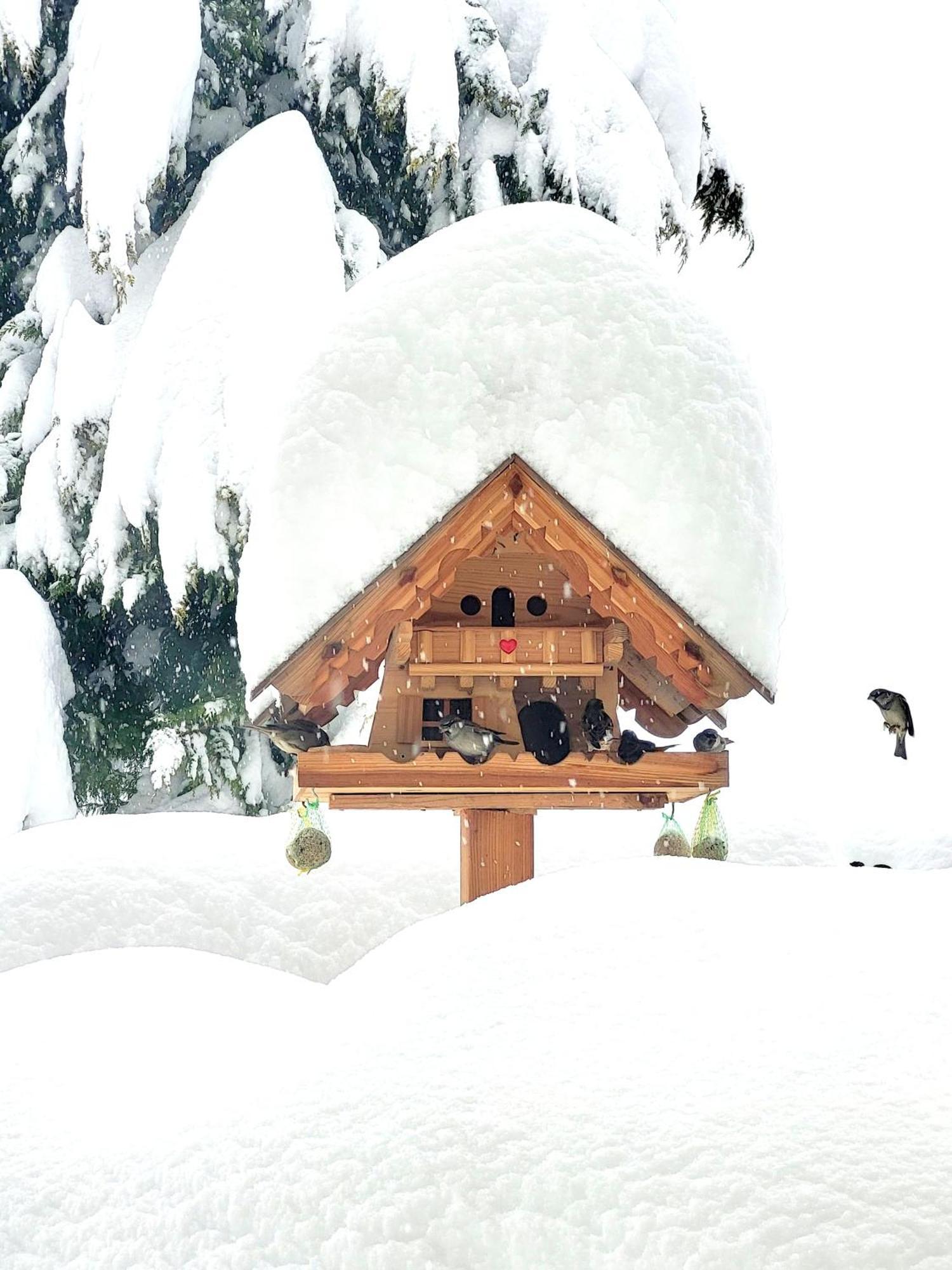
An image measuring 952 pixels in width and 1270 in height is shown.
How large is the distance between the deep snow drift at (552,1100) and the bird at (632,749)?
1.03 meters

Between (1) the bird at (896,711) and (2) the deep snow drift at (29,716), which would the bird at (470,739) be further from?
(2) the deep snow drift at (29,716)

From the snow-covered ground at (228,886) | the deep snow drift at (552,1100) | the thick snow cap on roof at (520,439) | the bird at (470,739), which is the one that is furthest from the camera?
the snow-covered ground at (228,886)

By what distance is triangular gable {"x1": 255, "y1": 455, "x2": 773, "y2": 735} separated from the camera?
9.73 feet

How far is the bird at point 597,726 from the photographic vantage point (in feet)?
10.7

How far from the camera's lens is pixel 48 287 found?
24.9 feet

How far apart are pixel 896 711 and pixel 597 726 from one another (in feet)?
3.54

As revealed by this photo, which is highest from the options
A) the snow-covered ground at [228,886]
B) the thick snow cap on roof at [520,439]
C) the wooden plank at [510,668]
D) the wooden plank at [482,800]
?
the thick snow cap on roof at [520,439]

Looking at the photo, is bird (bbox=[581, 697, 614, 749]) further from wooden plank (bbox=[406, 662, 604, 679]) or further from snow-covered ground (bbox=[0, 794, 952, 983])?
snow-covered ground (bbox=[0, 794, 952, 983])

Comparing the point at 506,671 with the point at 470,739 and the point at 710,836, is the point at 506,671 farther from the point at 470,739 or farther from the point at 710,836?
the point at 710,836

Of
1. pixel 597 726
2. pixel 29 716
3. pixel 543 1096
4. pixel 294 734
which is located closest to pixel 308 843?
pixel 294 734

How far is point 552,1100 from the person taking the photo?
166 cm

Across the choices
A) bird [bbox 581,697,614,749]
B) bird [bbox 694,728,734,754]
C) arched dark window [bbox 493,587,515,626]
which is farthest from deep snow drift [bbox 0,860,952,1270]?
arched dark window [bbox 493,587,515,626]

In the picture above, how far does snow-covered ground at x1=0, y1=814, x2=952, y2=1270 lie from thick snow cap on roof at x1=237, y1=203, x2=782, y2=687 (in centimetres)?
94

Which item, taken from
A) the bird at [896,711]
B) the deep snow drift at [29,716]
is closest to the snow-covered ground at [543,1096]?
the bird at [896,711]
